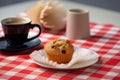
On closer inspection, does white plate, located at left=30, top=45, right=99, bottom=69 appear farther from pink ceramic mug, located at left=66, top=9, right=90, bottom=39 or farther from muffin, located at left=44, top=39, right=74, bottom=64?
pink ceramic mug, located at left=66, top=9, right=90, bottom=39

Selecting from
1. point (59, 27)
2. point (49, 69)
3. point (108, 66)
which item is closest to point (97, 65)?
point (108, 66)

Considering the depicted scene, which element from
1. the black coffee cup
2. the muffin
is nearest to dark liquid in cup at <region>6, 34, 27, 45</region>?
the black coffee cup

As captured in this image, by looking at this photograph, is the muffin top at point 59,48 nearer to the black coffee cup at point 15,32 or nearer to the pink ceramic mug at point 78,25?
the black coffee cup at point 15,32

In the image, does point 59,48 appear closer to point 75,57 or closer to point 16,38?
point 75,57

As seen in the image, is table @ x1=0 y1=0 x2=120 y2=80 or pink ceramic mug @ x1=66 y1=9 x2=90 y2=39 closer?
table @ x1=0 y1=0 x2=120 y2=80

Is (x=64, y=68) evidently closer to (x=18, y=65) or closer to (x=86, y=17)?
(x=18, y=65)

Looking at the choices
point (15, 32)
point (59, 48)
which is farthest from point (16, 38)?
point (59, 48)
